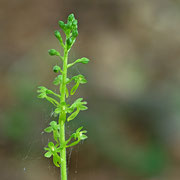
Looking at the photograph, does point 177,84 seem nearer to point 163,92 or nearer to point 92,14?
point 163,92

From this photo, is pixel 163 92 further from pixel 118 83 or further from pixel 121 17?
pixel 121 17

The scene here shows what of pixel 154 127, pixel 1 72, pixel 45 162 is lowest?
pixel 45 162

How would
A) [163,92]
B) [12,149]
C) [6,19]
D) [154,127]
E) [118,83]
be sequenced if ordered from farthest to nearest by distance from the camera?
[6,19] < [118,83] < [163,92] < [154,127] < [12,149]

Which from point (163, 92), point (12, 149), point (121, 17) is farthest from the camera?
point (121, 17)

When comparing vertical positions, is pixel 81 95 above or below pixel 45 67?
below

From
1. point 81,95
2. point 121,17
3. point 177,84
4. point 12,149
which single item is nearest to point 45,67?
point 81,95

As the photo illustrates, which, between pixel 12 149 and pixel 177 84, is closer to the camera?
pixel 12 149
